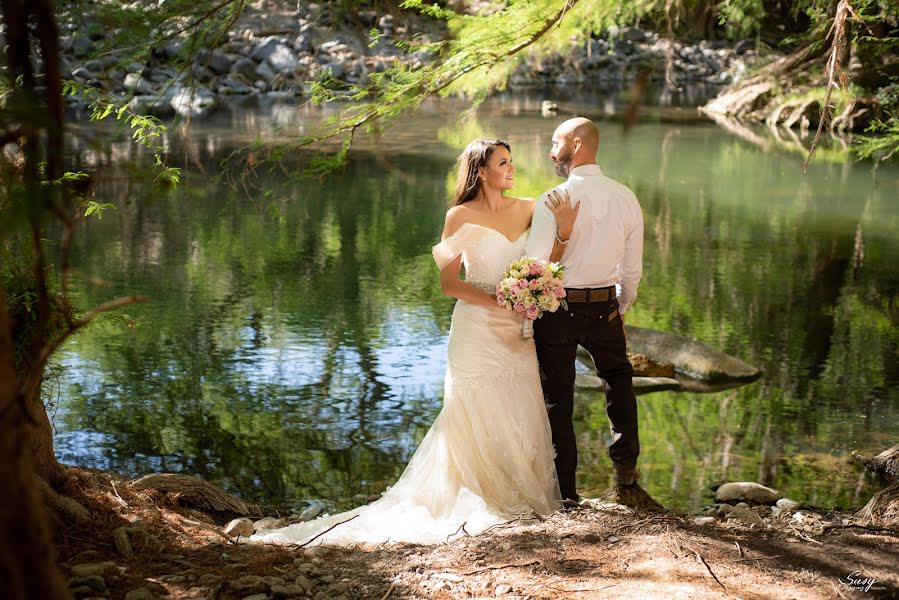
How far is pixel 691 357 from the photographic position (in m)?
8.45

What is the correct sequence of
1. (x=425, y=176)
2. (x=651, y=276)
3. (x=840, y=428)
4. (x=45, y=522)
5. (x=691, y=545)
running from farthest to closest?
(x=425, y=176) → (x=651, y=276) → (x=840, y=428) → (x=691, y=545) → (x=45, y=522)

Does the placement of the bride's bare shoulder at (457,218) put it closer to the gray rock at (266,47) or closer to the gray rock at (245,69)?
the gray rock at (245,69)

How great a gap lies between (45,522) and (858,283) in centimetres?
1129

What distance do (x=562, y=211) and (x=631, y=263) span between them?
502 mm

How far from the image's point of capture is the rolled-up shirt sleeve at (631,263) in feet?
15.9

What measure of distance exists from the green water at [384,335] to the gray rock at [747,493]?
169mm

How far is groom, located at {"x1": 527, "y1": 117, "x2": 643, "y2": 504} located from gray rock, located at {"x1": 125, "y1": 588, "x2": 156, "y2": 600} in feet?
7.13

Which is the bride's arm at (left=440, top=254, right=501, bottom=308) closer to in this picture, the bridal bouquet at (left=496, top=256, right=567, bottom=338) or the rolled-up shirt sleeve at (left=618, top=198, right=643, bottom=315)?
the bridal bouquet at (left=496, top=256, right=567, bottom=338)

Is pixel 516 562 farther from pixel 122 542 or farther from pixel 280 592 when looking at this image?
pixel 122 542

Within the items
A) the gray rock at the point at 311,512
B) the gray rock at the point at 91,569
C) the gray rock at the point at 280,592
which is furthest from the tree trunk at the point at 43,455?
the gray rock at the point at 311,512

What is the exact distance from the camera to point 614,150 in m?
22.5

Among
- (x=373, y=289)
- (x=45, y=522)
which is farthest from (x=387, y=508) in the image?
(x=373, y=289)

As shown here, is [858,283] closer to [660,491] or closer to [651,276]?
[651,276]

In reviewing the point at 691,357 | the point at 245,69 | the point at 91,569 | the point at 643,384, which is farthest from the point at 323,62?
the point at 91,569
